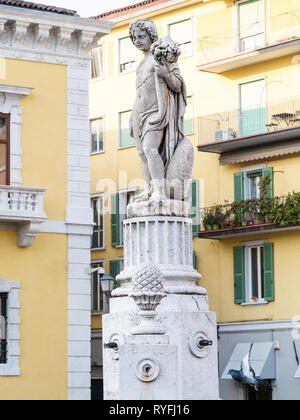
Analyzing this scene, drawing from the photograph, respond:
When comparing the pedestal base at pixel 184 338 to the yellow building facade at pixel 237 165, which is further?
the yellow building facade at pixel 237 165

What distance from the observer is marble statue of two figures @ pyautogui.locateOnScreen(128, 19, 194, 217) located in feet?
42.8

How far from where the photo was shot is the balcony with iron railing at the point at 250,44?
3650 cm

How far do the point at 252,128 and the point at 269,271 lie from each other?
4436 mm

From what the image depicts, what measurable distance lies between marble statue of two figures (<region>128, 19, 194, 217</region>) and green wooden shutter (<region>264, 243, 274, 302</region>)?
23237mm

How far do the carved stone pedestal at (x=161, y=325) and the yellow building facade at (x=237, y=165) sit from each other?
22.5 meters

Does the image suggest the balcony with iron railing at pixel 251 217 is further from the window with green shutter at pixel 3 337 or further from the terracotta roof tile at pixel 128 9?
the window with green shutter at pixel 3 337

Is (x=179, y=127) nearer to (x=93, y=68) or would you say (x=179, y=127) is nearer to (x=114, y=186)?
(x=114, y=186)

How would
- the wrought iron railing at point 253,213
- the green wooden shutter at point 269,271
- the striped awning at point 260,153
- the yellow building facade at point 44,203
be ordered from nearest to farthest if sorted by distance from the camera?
1. the yellow building facade at point 44,203
2. the wrought iron railing at point 253,213
3. the striped awning at point 260,153
4. the green wooden shutter at point 269,271

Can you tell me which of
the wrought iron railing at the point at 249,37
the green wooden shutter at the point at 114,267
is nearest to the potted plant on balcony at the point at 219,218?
the green wooden shutter at the point at 114,267

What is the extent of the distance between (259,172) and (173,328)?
25.3 m

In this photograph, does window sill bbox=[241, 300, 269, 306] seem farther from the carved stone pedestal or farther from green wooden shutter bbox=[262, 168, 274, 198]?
the carved stone pedestal

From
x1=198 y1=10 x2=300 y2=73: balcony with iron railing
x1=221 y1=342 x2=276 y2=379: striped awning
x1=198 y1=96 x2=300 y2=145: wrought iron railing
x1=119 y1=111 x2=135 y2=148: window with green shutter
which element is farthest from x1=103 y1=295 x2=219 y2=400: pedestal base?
x1=119 y1=111 x2=135 y2=148: window with green shutter

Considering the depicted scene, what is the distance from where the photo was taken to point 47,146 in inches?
1176

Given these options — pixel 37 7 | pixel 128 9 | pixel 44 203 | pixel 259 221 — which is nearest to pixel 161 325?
pixel 44 203
